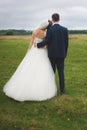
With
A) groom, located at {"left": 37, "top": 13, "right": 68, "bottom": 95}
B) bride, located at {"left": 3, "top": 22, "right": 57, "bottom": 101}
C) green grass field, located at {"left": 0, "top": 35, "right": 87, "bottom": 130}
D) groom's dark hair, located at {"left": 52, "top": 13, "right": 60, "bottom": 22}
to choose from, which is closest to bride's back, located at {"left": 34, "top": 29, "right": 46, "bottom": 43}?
bride, located at {"left": 3, "top": 22, "right": 57, "bottom": 101}

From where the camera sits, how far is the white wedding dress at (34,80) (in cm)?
1510

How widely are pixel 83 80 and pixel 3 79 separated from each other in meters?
3.51

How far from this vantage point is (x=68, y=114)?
527 inches

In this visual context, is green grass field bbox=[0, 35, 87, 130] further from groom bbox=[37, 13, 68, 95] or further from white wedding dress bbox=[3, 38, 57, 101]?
groom bbox=[37, 13, 68, 95]

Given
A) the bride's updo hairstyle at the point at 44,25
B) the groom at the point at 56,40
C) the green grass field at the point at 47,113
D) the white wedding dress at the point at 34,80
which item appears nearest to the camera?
the green grass field at the point at 47,113

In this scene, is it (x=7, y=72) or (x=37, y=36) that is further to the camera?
(x=7, y=72)

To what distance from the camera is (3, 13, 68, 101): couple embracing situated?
597 inches

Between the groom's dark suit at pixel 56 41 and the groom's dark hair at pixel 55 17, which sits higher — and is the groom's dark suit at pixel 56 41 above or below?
below

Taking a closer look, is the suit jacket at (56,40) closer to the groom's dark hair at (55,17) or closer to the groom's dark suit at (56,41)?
the groom's dark suit at (56,41)

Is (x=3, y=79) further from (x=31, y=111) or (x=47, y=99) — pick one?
(x=31, y=111)

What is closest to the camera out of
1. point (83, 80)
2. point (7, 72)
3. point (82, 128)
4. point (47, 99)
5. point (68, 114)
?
point (82, 128)

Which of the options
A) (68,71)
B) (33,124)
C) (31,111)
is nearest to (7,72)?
(68,71)

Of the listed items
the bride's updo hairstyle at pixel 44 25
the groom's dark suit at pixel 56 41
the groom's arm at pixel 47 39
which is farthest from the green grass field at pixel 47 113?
the bride's updo hairstyle at pixel 44 25

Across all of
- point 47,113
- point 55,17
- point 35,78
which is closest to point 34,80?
point 35,78
